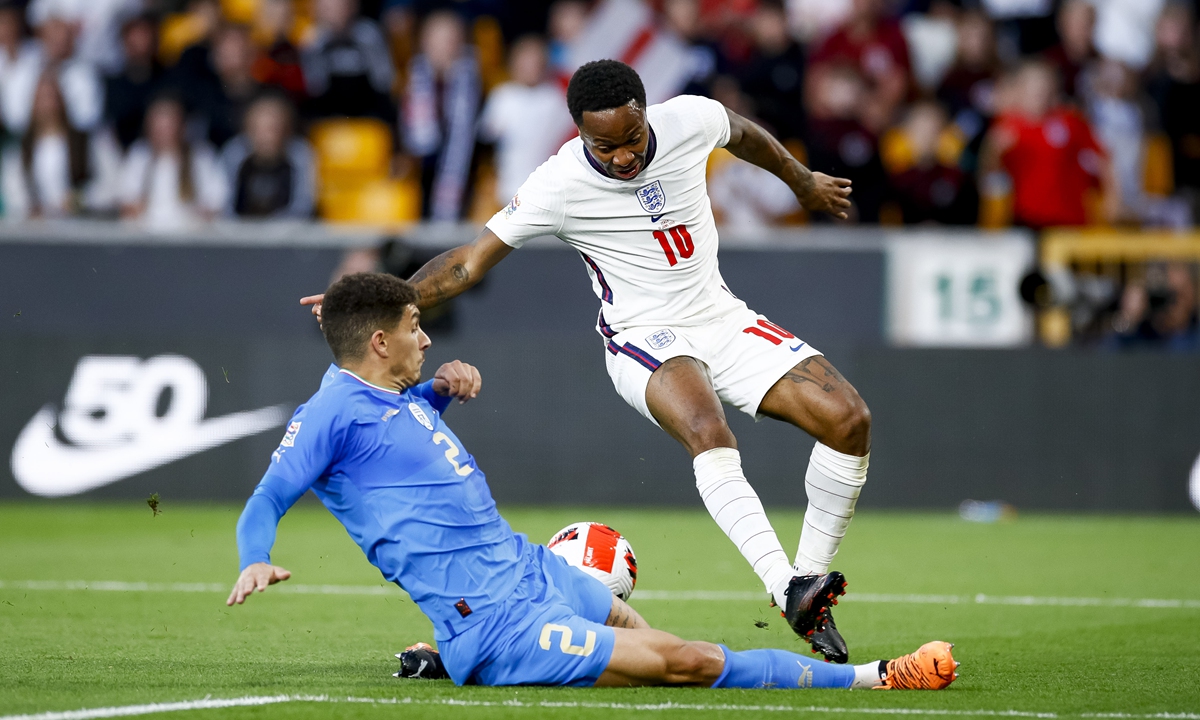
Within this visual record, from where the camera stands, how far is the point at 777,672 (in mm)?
5273

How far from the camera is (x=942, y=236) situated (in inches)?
493

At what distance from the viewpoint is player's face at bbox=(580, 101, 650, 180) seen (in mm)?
6059

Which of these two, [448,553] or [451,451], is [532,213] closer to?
[451,451]

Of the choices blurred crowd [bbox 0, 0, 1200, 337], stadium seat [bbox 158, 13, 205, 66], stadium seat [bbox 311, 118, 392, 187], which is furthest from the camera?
stadium seat [bbox 158, 13, 205, 66]

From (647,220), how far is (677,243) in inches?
6.6

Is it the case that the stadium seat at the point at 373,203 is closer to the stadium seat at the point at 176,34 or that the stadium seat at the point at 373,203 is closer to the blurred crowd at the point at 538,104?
the blurred crowd at the point at 538,104

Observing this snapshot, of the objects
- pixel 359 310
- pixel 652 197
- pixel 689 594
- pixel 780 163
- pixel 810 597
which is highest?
pixel 780 163

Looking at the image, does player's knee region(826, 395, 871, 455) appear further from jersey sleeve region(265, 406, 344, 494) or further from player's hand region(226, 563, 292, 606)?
player's hand region(226, 563, 292, 606)

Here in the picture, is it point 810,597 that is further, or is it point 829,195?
point 829,195

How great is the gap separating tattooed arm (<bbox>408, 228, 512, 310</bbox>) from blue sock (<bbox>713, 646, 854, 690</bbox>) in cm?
187

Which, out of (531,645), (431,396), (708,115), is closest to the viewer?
(531,645)

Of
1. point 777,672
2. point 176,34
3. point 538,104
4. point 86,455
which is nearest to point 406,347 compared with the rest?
point 777,672

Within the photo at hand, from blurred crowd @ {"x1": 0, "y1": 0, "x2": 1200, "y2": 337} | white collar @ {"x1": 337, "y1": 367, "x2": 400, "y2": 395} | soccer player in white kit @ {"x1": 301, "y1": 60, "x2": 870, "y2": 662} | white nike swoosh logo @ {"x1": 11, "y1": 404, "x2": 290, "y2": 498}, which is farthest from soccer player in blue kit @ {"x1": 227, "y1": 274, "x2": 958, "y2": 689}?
blurred crowd @ {"x1": 0, "y1": 0, "x2": 1200, "y2": 337}

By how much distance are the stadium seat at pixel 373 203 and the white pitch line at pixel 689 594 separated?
5631 millimetres
